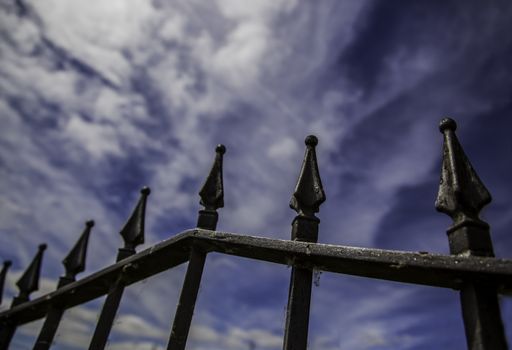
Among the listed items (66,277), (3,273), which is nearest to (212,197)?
(66,277)

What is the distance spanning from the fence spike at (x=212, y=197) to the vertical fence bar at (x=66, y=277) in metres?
1.90

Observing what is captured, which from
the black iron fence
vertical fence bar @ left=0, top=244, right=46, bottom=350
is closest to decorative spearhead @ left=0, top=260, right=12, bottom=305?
vertical fence bar @ left=0, top=244, right=46, bottom=350

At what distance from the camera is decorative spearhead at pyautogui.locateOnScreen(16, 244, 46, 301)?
4426mm

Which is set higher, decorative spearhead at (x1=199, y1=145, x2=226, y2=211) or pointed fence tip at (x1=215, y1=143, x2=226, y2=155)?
pointed fence tip at (x1=215, y1=143, x2=226, y2=155)

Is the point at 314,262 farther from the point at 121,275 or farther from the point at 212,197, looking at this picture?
the point at 121,275

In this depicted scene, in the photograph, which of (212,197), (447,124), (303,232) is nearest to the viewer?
(447,124)

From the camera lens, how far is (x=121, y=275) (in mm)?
2922

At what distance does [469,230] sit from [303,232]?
0.91 metres

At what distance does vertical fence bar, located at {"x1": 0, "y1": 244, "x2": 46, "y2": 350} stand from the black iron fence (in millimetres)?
943

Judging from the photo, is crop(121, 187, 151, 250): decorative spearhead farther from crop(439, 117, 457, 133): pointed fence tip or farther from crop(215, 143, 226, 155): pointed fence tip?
crop(439, 117, 457, 133): pointed fence tip

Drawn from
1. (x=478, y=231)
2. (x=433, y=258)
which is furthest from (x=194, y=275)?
(x=478, y=231)

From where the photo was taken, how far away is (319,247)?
6.70 ft

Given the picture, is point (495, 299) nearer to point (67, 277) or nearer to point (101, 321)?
point (101, 321)

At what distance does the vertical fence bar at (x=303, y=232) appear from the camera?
1.94 meters
